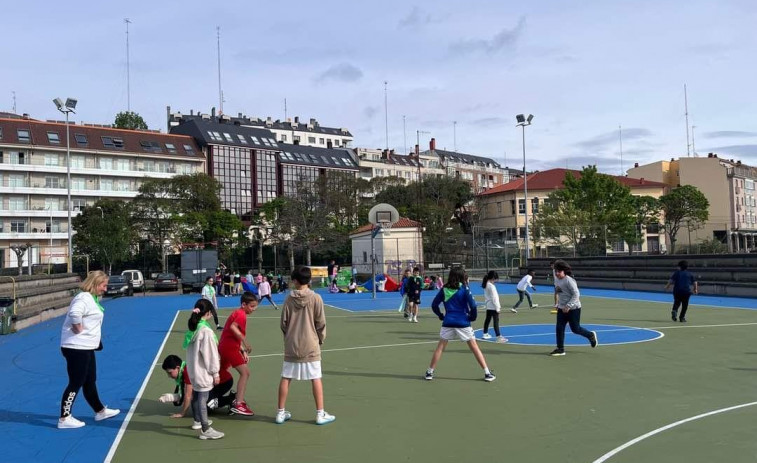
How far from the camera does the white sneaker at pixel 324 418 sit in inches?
308

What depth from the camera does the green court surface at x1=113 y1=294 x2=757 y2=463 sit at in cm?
669

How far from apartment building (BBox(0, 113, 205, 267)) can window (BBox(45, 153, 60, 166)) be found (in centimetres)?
4

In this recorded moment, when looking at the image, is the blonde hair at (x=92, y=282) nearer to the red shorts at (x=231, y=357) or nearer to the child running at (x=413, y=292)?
the red shorts at (x=231, y=357)

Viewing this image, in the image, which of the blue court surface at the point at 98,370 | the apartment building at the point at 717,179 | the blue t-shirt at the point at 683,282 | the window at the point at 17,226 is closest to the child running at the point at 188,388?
the blue court surface at the point at 98,370

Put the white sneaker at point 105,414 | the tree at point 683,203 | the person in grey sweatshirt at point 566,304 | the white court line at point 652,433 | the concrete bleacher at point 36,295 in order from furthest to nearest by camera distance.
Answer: the tree at point 683,203 → the concrete bleacher at point 36,295 → the person in grey sweatshirt at point 566,304 → the white sneaker at point 105,414 → the white court line at point 652,433

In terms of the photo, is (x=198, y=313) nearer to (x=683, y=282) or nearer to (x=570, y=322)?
(x=570, y=322)

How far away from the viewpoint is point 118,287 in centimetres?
4184

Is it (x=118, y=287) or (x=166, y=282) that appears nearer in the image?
(x=118, y=287)

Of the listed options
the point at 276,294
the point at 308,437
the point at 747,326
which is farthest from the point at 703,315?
the point at 276,294

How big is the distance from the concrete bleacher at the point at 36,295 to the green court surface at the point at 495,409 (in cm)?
1081

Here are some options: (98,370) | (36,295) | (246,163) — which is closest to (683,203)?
(246,163)

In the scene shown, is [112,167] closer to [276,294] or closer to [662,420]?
[276,294]

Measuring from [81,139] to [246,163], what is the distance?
21.9 metres

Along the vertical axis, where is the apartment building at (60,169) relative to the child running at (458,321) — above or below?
above
